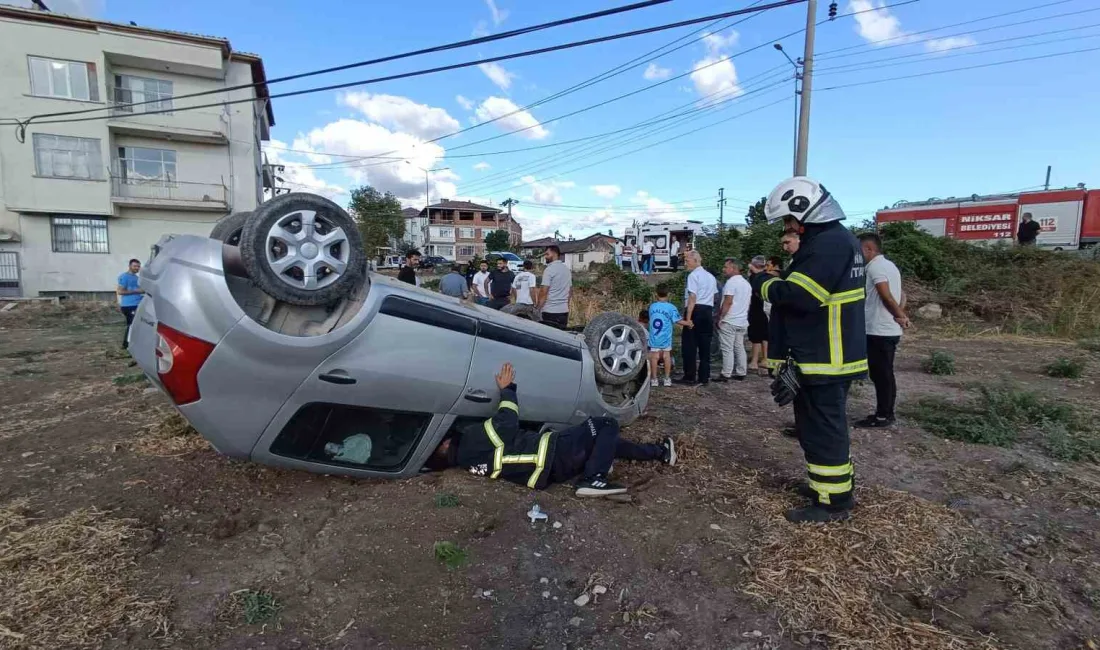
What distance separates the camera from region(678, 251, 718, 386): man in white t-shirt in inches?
286

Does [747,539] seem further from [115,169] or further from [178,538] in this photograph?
[115,169]

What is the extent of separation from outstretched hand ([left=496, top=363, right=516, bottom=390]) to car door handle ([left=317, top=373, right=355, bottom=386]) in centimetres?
92

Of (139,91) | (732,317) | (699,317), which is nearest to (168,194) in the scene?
(139,91)

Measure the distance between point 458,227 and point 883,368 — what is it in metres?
73.2

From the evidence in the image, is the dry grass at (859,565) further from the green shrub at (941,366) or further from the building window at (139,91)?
the building window at (139,91)

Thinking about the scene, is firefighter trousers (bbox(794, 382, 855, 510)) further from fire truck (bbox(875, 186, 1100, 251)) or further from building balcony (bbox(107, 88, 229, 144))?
building balcony (bbox(107, 88, 229, 144))

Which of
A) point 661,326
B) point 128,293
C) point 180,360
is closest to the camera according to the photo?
point 180,360

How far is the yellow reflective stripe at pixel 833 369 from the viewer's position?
10.4ft

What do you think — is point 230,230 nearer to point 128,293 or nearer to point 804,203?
point 804,203

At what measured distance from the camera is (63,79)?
22.8 metres

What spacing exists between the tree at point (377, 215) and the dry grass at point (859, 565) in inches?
1889

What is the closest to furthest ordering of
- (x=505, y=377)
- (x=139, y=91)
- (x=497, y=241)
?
(x=505, y=377) → (x=139, y=91) → (x=497, y=241)

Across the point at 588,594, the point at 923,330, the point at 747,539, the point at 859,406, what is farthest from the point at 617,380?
the point at 923,330

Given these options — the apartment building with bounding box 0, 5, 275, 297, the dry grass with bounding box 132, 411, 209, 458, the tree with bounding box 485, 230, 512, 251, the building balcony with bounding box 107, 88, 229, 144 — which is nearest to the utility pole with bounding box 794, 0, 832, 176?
the dry grass with bounding box 132, 411, 209, 458
